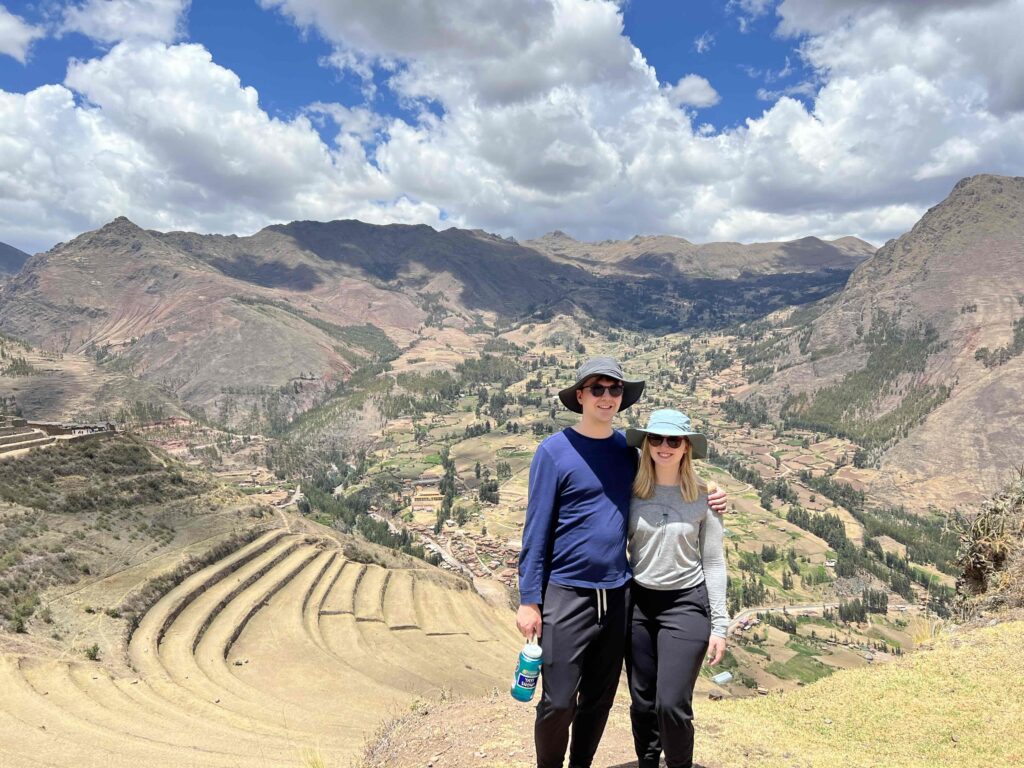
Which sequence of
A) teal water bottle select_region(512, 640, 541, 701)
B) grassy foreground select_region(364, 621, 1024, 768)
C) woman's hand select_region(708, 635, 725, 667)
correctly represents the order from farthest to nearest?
1. grassy foreground select_region(364, 621, 1024, 768)
2. woman's hand select_region(708, 635, 725, 667)
3. teal water bottle select_region(512, 640, 541, 701)

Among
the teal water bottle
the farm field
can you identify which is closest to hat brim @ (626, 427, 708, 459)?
the teal water bottle

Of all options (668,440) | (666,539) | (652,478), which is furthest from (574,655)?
(668,440)

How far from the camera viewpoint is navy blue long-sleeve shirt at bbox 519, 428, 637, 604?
5480 millimetres

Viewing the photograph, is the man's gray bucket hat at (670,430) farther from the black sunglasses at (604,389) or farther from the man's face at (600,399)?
the black sunglasses at (604,389)

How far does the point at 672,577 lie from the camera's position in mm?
5719

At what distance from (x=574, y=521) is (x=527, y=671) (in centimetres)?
152

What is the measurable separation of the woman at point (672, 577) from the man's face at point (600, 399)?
321mm

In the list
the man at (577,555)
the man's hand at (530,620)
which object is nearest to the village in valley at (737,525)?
the man at (577,555)

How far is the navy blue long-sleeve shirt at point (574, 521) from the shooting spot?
18.0 feet

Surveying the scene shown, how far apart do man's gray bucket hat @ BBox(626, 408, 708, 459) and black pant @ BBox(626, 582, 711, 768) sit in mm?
1451

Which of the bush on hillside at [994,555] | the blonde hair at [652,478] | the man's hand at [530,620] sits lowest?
the bush on hillside at [994,555]

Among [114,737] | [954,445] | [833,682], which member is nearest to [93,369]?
[114,737]

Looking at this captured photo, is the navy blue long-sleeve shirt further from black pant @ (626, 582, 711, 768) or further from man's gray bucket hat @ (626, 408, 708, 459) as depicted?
black pant @ (626, 582, 711, 768)

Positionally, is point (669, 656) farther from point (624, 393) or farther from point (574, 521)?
point (624, 393)
